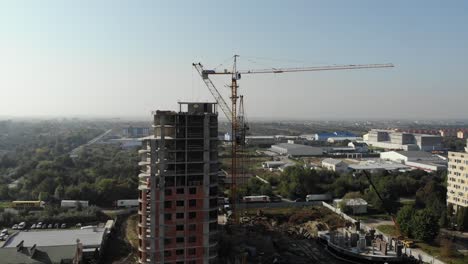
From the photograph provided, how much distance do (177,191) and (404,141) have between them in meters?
79.9

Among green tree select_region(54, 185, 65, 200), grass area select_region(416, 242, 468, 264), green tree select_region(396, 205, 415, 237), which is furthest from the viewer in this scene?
green tree select_region(54, 185, 65, 200)

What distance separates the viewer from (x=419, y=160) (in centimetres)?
5709

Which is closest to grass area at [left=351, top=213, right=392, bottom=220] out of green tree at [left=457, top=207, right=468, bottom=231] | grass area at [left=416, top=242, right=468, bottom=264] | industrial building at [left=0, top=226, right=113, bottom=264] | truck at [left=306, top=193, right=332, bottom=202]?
green tree at [left=457, top=207, right=468, bottom=231]

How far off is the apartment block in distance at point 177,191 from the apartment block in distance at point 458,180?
2303 cm

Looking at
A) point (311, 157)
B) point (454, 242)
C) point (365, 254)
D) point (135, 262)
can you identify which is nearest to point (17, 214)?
point (135, 262)

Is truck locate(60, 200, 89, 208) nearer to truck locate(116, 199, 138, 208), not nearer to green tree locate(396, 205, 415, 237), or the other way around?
truck locate(116, 199, 138, 208)

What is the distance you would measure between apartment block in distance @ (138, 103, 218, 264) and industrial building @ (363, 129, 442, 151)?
69596 millimetres

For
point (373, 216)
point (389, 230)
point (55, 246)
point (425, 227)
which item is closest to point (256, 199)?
point (373, 216)

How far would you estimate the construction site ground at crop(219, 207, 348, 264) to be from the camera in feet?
74.7

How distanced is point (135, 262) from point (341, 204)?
54.8 ft

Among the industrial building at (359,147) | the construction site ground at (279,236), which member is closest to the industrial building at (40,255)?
the construction site ground at (279,236)

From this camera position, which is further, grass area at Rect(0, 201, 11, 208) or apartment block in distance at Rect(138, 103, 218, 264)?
grass area at Rect(0, 201, 11, 208)

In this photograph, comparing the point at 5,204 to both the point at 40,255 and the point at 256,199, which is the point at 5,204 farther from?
the point at 256,199

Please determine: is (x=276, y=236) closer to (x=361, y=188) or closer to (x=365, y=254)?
(x=365, y=254)
